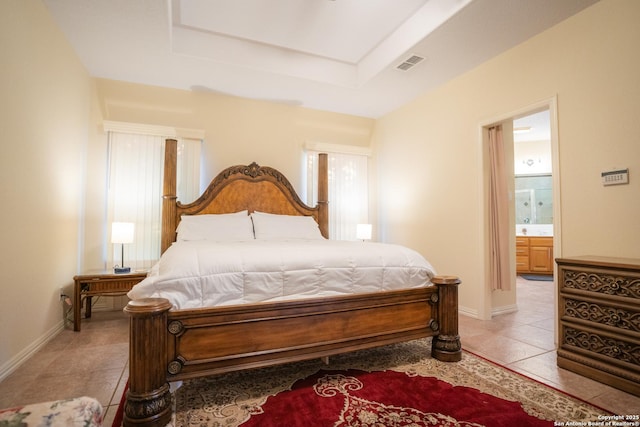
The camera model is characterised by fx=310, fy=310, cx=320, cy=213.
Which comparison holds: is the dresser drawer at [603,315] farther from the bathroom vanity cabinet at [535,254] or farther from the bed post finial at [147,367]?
the bathroom vanity cabinet at [535,254]

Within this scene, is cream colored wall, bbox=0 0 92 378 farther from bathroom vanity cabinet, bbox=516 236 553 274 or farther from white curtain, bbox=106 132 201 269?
bathroom vanity cabinet, bbox=516 236 553 274

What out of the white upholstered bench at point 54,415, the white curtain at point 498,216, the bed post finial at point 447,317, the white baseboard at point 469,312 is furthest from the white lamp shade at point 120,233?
the white curtain at point 498,216

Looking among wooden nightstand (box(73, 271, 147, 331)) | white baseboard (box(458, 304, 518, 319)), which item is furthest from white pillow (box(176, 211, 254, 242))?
white baseboard (box(458, 304, 518, 319))

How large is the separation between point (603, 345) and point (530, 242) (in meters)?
4.93

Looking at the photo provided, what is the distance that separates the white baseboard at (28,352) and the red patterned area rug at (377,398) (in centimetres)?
114

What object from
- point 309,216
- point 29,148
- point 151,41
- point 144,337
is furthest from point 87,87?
point 144,337

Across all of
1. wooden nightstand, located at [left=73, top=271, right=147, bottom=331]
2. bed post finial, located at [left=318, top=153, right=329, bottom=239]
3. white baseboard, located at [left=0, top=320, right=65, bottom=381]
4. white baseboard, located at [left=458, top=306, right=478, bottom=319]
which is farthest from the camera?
bed post finial, located at [left=318, top=153, right=329, bottom=239]

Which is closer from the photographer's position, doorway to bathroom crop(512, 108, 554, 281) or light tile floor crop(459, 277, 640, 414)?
light tile floor crop(459, 277, 640, 414)

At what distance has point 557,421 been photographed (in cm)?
151

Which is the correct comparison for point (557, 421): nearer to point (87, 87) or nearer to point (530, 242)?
point (87, 87)

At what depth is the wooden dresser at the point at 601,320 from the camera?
181 cm

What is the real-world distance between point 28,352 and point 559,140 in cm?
443

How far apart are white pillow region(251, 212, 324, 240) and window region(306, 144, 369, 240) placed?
0.77 meters

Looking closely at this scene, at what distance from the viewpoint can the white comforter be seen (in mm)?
1670
